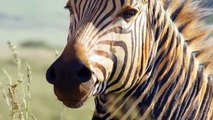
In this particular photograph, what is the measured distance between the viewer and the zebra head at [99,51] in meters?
4.29

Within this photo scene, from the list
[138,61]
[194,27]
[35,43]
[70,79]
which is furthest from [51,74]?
[35,43]

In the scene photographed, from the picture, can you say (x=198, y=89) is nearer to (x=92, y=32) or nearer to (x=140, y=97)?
(x=140, y=97)

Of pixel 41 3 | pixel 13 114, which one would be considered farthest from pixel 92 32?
pixel 41 3

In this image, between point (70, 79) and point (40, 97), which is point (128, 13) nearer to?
point (70, 79)

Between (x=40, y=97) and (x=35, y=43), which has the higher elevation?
(x=40, y=97)

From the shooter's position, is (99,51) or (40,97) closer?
(99,51)

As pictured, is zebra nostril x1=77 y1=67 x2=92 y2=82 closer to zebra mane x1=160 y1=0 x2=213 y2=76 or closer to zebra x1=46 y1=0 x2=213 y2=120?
zebra x1=46 y1=0 x2=213 y2=120

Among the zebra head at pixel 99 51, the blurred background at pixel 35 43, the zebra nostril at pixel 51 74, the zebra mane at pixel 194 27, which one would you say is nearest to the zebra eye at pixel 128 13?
the zebra head at pixel 99 51

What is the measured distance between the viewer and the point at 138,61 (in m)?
4.71

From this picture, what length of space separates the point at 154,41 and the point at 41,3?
268ft

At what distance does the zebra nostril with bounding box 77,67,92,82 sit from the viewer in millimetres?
4270

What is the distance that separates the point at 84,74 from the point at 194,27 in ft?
3.69

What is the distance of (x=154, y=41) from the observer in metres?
4.84

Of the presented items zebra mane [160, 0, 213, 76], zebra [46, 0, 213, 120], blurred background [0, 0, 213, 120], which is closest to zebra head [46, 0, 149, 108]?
zebra [46, 0, 213, 120]
